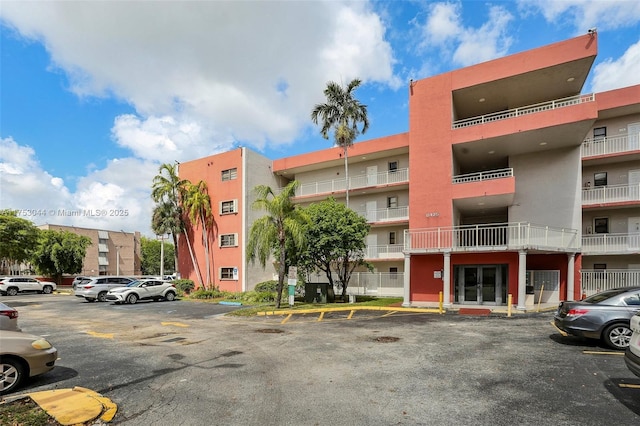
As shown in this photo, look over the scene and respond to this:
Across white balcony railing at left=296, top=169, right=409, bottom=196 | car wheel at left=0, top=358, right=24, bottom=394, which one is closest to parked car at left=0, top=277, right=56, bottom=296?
white balcony railing at left=296, top=169, right=409, bottom=196

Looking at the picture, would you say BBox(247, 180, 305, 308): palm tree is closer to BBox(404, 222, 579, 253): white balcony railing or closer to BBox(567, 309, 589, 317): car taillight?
BBox(404, 222, 579, 253): white balcony railing

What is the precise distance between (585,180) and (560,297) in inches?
314

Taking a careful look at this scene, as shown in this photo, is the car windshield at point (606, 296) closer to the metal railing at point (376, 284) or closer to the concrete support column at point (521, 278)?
the concrete support column at point (521, 278)

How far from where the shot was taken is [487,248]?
16.5m

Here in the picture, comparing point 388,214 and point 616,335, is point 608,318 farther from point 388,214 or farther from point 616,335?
point 388,214

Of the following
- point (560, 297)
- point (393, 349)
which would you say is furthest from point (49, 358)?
point (560, 297)

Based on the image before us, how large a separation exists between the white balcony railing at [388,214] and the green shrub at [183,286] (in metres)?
15.6

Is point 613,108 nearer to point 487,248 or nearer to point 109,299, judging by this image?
point 487,248

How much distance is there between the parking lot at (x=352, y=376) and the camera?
4895 mm

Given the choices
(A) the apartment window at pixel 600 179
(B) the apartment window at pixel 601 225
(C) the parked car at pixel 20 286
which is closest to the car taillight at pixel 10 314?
(B) the apartment window at pixel 601 225

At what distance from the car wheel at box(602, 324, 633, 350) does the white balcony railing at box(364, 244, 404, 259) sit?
1623 cm

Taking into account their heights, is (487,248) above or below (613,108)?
below

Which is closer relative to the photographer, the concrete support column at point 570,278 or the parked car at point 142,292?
the concrete support column at point 570,278

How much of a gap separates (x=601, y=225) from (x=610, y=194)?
199 centimetres
